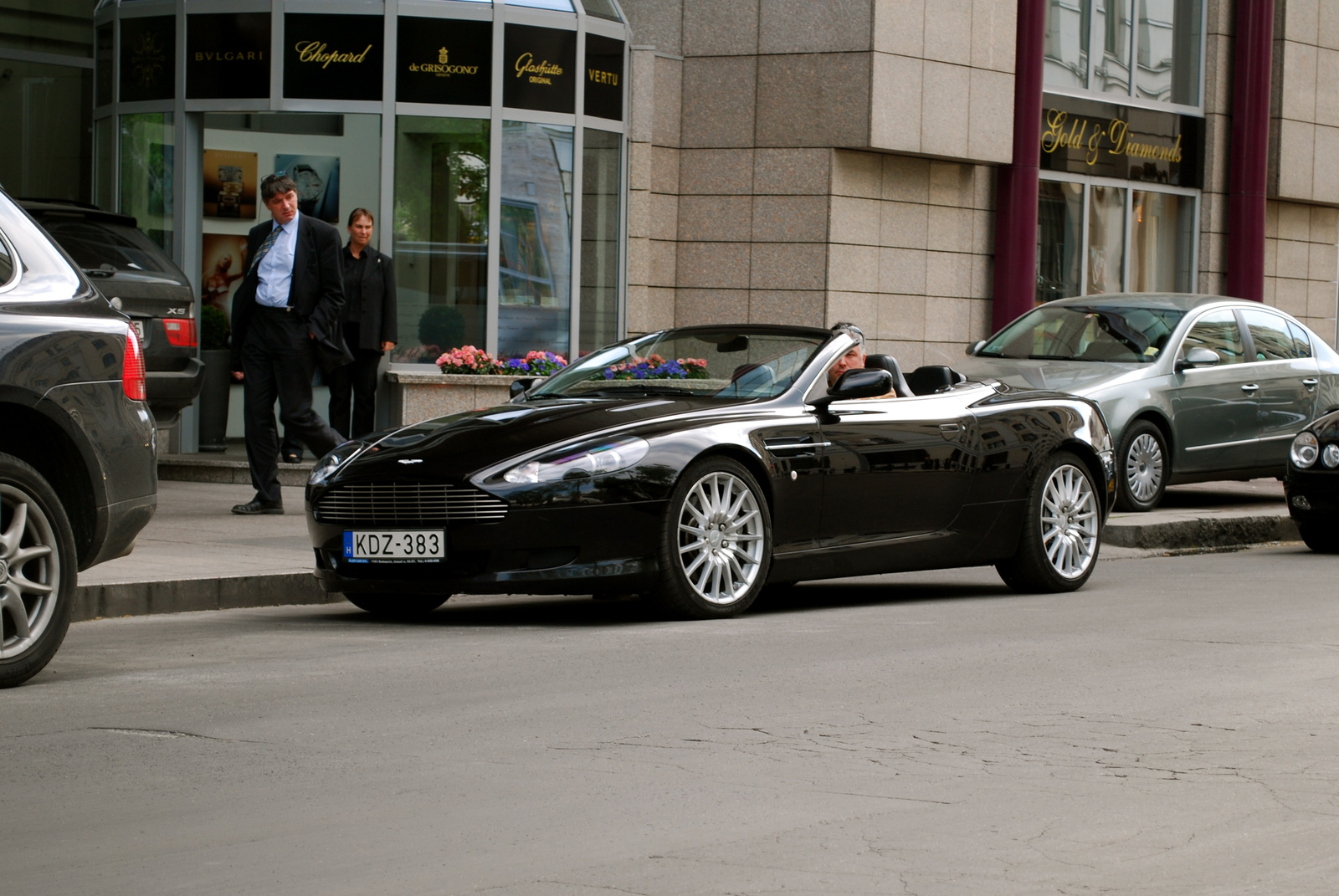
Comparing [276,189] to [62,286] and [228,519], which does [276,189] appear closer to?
[228,519]

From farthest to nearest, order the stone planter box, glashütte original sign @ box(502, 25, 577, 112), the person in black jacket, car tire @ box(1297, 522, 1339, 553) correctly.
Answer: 1. glashütte original sign @ box(502, 25, 577, 112)
2. the stone planter box
3. the person in black jacket
4. car tire @ box(1297, 522, 1339, 553)

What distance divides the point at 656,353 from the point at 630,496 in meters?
1.70

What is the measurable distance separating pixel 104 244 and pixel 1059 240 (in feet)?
40.7

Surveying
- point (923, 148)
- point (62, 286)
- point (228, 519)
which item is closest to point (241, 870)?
point (62, 286)

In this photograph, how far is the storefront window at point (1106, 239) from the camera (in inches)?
912

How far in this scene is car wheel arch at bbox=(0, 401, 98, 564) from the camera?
6.66 metres

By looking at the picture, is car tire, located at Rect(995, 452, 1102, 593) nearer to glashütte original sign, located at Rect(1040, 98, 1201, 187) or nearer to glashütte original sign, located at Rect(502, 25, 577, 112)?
glashütte original sign, located at Rect(502, 25, 577, 112)

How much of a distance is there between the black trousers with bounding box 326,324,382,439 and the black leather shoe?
8.44ft

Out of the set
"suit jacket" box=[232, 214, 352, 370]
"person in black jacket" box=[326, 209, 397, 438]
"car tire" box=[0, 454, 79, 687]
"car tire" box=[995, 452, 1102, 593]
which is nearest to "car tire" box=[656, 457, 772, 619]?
"car tire" box=[995, 452, 1102, 593]

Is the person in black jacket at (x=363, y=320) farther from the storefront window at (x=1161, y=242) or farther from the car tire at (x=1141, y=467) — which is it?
the storefront window at (x=1161, y=242)

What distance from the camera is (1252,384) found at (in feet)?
50.2

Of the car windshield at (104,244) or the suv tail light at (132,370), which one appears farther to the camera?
the car windshield at (104,244)

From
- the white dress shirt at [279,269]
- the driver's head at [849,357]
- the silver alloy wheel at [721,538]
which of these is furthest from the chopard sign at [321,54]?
the silver alloy wheel at [721,538]

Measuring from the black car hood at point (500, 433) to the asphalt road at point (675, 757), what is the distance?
0.70 metres
